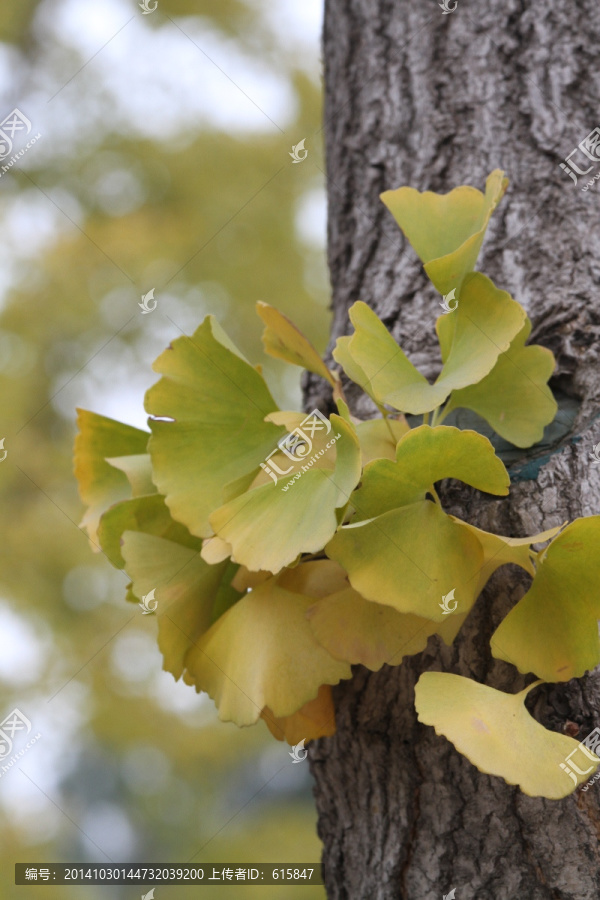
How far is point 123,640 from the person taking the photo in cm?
246

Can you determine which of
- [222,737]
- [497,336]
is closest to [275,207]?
[222,737]

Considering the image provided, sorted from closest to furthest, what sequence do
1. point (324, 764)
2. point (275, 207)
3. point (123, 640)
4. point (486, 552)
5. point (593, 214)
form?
point (486, 552) < point (324, 764) < point (593, 214) < point (123, 640) < point (275, 207)

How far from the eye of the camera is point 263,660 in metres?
0.51

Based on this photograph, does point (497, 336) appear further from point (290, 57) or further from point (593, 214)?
point (290, 57)

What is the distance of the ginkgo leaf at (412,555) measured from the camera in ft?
1.53

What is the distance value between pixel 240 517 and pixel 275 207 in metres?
2.61

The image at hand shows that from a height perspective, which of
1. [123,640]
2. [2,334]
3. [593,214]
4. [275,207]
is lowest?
[123,640]

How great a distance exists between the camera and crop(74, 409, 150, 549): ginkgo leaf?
2.38 ft
